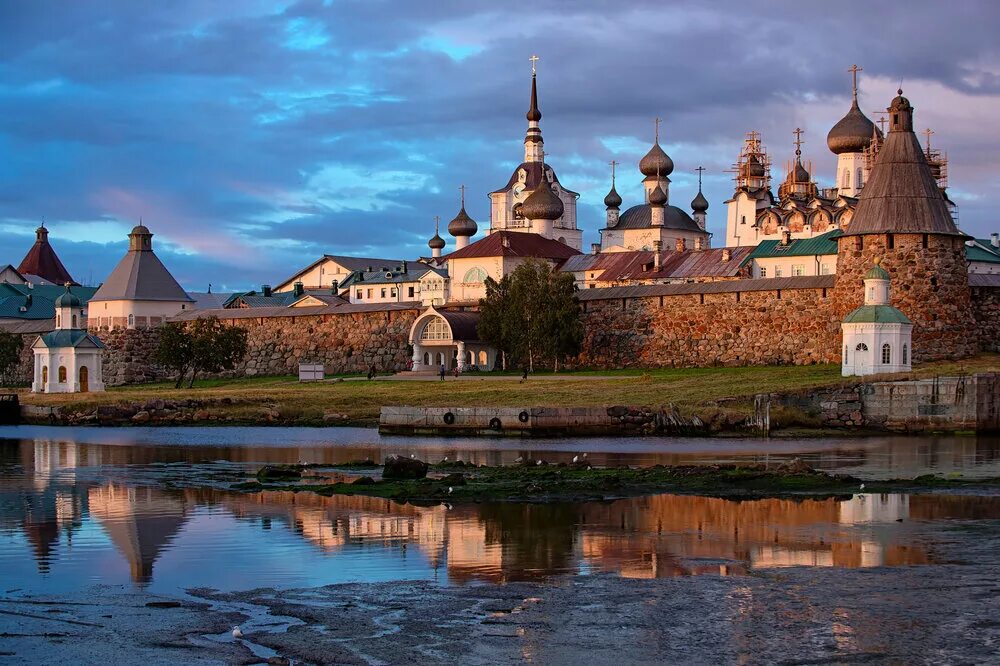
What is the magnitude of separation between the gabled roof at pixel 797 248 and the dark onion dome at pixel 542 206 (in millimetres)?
13914

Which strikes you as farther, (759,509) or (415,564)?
(759,509)

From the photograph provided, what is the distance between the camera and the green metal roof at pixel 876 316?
3234 cm

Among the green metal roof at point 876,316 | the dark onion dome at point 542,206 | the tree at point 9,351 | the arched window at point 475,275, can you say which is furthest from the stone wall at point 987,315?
the tree at point 9,351

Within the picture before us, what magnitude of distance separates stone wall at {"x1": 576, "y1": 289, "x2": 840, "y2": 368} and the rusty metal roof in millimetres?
125

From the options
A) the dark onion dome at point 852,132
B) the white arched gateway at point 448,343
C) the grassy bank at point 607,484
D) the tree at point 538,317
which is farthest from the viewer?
the dark onion dome at point 852,132

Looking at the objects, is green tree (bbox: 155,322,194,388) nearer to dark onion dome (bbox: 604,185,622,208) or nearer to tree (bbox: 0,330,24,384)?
tree (bbox: 0,330,24,384)

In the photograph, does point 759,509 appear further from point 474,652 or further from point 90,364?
point 90,364

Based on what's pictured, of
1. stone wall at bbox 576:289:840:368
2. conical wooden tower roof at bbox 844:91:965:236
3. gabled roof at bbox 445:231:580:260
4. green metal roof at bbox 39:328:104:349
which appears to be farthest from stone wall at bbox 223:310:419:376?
conical wooden tower roof at bbox 844:91:965:236

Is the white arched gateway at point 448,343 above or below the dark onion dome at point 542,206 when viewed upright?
below

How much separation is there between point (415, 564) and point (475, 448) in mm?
12691

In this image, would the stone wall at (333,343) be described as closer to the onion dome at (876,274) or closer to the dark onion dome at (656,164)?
the onion dome at (876,274)

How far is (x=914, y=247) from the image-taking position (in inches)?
1368

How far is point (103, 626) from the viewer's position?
32.1ft

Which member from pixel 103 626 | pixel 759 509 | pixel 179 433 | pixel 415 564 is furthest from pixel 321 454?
pixel 103 626
